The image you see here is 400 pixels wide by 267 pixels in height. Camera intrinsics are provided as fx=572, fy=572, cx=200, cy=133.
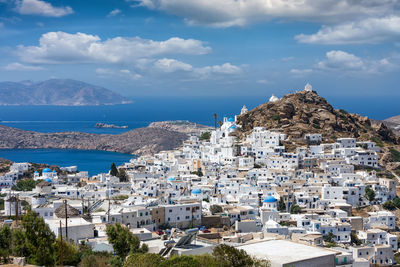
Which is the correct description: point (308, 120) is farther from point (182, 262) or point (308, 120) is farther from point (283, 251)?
point (182, 262)

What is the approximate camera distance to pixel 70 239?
24641 millimetres

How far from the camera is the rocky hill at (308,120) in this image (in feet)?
184

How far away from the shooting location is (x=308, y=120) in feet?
191

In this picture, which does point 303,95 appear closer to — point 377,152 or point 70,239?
point 377,152

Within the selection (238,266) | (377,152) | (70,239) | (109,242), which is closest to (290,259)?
(238,266)

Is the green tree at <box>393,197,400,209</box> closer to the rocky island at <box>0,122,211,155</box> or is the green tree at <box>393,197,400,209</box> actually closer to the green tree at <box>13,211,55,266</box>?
the green tree at <box>13,211,55,266</box>

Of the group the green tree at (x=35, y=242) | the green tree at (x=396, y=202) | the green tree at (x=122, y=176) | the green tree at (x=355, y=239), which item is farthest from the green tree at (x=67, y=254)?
the green tree at (x=396, y=202)

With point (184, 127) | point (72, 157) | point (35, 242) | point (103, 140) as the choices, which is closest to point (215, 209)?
point (35, 242)

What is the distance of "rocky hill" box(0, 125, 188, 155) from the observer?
97562mm

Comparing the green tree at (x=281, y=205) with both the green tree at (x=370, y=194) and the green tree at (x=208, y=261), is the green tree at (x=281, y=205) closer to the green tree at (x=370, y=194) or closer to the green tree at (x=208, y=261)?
the green tree at (x=370, y=194)

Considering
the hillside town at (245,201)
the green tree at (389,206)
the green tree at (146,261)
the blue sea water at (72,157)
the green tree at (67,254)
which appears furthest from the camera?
the blue sea water at (72,157)

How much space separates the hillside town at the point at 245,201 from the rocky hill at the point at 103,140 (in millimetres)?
39562

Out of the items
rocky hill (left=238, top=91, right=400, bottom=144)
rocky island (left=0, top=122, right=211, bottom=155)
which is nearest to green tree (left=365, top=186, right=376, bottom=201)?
rocky hill (left=238, top=91, right=400, bottom=144)

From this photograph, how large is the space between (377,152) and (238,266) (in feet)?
125
